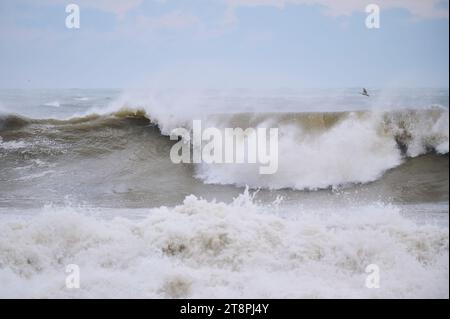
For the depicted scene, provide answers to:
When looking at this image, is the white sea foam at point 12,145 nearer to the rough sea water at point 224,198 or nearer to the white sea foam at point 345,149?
the rough sea water at point 224,198

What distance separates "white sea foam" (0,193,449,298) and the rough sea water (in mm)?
12

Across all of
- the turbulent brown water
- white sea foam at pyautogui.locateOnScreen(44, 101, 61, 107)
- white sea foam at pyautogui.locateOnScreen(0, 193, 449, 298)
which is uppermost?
white sea foam at pyautogui.locateOnScreen(44, 101, 61, 107)

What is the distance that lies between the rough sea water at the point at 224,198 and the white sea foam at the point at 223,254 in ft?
0.04

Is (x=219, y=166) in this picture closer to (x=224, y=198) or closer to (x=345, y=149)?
(x=224, y=198)

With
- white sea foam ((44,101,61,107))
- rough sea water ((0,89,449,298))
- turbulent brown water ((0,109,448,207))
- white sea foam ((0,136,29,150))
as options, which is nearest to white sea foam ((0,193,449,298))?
rough sea water ((0,89,449,298))

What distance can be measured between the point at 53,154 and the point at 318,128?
10.3 feet

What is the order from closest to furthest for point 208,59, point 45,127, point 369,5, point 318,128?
point 369,5
point 208,59
point 318,128
point 45,127

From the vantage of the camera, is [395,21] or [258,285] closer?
[258,285]

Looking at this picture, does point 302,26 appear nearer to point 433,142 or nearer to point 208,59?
point 208,59

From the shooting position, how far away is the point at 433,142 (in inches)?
225

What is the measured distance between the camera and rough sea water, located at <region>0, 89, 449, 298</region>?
13.5 feet

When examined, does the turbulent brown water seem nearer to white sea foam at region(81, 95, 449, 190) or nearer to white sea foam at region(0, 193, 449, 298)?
white sea foam at region(81, 95, 449, 190)

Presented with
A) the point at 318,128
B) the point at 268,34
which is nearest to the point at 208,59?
the point at 268,34

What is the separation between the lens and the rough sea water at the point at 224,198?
4102 millimetres
